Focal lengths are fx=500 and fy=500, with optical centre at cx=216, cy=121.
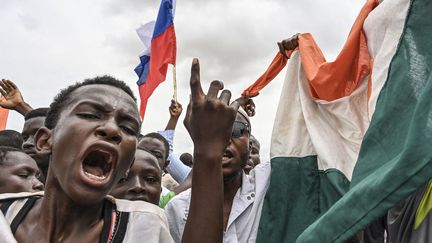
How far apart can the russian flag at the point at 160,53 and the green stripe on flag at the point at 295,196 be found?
12.6 ft

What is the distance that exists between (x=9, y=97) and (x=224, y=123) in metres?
4.27

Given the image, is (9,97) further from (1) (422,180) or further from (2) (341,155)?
(1) (422,180)

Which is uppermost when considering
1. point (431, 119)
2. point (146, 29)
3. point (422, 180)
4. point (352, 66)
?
point (146, 29)

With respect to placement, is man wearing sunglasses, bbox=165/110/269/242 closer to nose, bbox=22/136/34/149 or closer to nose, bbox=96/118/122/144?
nose, bbox=96/118/122/144

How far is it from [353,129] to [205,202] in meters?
1.44

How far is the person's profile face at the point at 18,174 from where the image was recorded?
347cm

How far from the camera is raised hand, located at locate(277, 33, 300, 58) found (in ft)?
11.6

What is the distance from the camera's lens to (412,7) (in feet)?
5.39

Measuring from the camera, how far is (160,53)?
710cm

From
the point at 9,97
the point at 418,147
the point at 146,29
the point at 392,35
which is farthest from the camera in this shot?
the point at 146,29

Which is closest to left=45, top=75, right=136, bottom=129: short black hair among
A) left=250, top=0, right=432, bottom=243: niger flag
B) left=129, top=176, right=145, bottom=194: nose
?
left=250, top=0, right=432, bottom=243: niger flag

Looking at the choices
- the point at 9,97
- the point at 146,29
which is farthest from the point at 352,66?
the point at 146,29

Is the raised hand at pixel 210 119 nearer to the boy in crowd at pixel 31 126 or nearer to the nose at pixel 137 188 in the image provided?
the nose at pixel 137 188

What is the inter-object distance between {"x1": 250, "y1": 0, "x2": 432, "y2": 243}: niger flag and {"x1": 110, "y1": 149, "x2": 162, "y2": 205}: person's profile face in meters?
0.84
